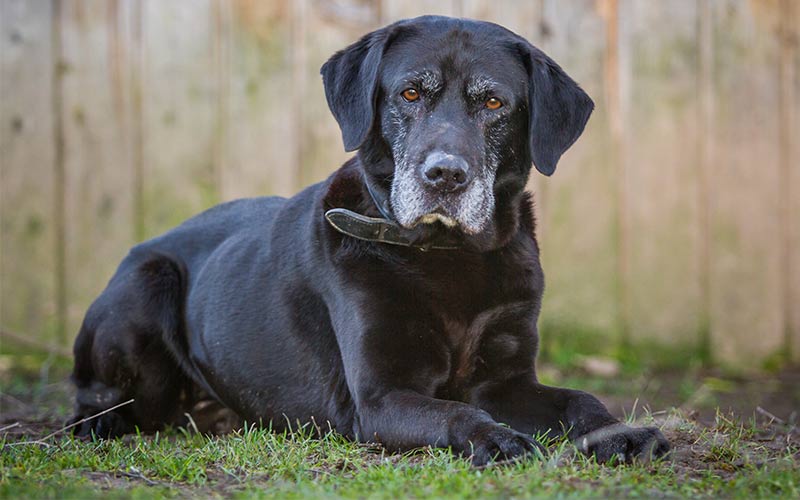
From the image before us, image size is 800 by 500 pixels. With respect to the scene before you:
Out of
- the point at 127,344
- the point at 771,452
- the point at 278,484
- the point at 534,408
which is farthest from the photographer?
the point at 127,344

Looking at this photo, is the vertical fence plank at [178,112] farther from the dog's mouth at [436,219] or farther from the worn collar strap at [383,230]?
the dog's mouth at [436,219]

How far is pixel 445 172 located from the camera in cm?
334

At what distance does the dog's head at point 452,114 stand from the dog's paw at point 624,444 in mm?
803

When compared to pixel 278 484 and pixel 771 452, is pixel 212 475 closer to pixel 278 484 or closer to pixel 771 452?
pixel 278 484

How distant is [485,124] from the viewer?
11.6 feet

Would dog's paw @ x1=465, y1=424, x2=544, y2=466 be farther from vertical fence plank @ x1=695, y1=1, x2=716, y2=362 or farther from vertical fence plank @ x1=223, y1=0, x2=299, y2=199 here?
vertical fence plank @ x1=695, y1=1, x2=716, y2=362

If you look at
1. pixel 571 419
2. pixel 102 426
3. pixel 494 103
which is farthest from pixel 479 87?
pixel 102 426

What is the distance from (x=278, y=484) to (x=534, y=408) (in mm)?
1013

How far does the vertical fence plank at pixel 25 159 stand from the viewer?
19.5 ft

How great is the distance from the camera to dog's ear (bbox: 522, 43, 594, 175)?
3.63 metres

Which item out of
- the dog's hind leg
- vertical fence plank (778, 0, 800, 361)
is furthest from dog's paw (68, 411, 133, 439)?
vertical fence plank (778, 0, 800, 361)

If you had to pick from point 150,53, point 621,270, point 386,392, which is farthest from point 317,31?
point 386,392

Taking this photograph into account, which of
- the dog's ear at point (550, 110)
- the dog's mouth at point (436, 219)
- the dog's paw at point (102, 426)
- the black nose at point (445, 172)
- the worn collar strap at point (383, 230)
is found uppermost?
the dog's ear at point (550, 110)

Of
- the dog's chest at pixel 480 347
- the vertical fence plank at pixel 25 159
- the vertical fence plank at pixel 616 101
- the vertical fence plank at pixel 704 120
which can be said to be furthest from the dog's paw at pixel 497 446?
the vertical fence plank at pixel 25 159
